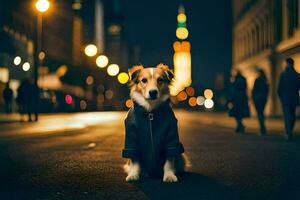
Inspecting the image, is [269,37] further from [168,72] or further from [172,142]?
[172,142]

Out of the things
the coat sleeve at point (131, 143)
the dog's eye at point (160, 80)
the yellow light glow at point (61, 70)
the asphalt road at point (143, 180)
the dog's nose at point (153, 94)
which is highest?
the yellow light glow at point (61, 70)

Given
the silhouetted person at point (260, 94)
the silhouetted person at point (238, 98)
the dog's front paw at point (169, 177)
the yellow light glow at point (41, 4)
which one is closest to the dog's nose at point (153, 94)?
the dog's front paw at point (169, 177)

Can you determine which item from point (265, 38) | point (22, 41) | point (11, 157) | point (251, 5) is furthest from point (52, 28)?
point (11, 157)

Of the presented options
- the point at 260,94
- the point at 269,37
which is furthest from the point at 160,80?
the point at 269,37

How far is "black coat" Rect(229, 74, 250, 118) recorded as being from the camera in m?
18.1

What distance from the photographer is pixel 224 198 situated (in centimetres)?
573

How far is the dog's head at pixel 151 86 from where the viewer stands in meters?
6.57

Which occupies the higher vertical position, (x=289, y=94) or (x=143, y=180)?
(x=289, y=94)

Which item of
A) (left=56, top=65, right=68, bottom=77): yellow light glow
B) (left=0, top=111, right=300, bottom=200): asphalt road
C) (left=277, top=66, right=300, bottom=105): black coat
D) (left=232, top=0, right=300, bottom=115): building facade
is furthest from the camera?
(left=56, top=65, right=68, bottom=77): yellow light glow

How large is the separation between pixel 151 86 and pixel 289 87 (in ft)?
28.2

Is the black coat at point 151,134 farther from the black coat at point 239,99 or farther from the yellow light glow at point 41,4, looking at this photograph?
the yellow light glow at point 41,4

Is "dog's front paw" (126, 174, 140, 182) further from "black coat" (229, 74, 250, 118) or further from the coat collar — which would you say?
"black coat" (229, 74, 250, 118)

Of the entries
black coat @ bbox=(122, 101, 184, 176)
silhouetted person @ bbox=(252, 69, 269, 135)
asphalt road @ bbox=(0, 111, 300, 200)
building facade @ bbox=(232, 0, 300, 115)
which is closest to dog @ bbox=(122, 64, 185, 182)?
black coat @ bbox=(122, 101, 184, 176)

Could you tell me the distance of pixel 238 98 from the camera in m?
18.3
